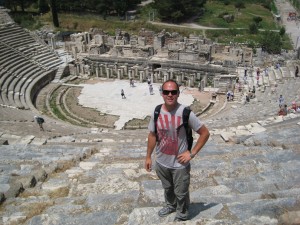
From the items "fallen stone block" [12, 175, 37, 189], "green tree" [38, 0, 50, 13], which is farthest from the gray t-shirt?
"green tree" [38, 0, 50, 13]

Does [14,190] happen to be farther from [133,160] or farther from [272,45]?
[272,45]

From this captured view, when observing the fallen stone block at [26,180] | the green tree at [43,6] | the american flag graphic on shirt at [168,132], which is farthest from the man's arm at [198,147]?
the green tree at [43,6]

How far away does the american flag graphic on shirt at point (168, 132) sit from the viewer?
4.68 metres

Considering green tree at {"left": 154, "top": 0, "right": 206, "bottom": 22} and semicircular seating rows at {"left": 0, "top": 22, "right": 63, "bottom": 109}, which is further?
green tree at {"left": 154, "top": 0, "right": 206, "bottom": 22}

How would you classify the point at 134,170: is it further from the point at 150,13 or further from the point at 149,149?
the point at 150,13

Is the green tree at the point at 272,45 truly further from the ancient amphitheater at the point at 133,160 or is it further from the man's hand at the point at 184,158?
the man's hand at the point at 184,158

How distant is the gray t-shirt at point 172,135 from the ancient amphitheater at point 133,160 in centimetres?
86

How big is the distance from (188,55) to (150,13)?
24.5m

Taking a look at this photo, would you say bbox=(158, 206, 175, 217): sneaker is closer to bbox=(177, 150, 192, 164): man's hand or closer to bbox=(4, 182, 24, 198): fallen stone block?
bbox=(177, 150, 192, 164): man's hand

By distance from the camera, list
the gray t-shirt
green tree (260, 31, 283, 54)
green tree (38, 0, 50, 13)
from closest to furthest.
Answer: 1. the gray t-shirt
2. green tree (260, 31, 283, 54)
3. green tree (38, 0, 50, 13)

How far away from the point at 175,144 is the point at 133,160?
170 inches

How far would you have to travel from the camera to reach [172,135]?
4754 millimetres

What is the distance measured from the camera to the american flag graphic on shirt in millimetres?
4684

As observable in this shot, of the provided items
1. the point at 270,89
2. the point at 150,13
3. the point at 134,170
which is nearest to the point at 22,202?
the point at 134,170
